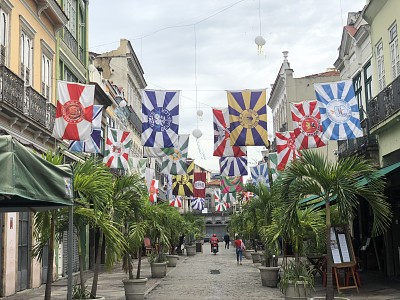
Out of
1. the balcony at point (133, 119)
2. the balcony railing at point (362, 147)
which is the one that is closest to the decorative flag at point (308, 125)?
the balcony railing at point (362, 147)

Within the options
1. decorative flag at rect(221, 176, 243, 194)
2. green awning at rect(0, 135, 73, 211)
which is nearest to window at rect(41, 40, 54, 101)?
green awning at rect(0, 135, 73, 211)

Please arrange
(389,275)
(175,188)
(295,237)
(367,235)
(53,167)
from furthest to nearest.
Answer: (175,188) → (367,235) → (389,275) → (295,237) → (53,167)

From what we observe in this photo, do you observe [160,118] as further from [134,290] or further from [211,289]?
[211,289]

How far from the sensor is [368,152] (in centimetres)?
2175

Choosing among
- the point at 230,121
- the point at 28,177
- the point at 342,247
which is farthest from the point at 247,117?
the point at 28,177

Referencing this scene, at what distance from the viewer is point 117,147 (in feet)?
80.9

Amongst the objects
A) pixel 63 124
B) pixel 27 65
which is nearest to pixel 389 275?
pixel 63 124

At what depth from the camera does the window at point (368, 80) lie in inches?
912

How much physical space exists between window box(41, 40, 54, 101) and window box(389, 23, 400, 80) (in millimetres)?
12822

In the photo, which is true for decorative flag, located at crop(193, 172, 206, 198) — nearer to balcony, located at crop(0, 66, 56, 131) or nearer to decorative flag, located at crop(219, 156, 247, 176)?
decorative flag, located at crop(219, 156, 247, 176)

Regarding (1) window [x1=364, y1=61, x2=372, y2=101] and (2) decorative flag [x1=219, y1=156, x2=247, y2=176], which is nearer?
(1) window [x1=364, y1=61, x2=372, y2=101]

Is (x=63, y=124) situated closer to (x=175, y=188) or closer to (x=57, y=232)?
(x=57, y=232)

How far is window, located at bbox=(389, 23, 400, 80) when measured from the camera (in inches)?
757

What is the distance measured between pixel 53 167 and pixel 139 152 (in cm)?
4778
